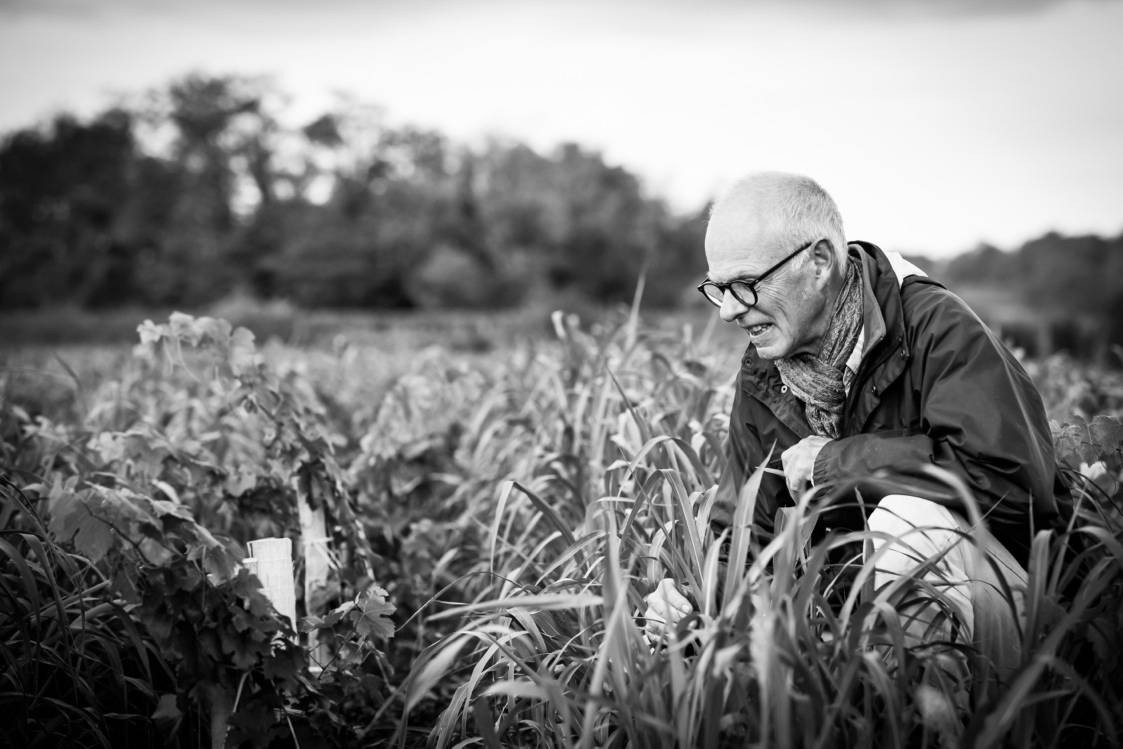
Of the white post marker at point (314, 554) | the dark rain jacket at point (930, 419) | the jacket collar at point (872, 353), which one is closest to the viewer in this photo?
the dark rain jacket at point (930, 419)

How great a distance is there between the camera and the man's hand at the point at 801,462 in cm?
189

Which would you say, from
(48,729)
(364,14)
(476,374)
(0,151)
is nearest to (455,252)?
(0,151)

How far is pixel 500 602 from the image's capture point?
1.44 meters

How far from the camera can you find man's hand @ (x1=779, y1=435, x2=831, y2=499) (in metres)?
1.89

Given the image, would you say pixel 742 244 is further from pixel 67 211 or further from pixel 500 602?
pixel 67 211

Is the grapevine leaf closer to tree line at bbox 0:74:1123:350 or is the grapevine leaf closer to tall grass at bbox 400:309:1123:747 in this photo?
tall grass at bbox 400:309:1123:747

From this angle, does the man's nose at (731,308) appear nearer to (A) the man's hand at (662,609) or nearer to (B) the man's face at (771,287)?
(B) the man's face at (771,287)

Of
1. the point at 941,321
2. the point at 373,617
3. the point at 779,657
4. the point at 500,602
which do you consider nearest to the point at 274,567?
the point at 373,617

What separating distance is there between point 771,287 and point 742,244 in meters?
0.13

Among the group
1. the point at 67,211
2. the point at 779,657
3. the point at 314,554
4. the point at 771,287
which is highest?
the point at 67,211

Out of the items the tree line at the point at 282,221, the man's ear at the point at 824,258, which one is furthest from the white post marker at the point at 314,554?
the tree line at the point at 282,221

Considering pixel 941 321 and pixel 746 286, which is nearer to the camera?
pixel 941 321

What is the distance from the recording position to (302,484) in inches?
96.7

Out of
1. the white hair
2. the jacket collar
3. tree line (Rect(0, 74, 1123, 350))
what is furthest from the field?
tree line (Rect(0, 74, 1123, 350))
